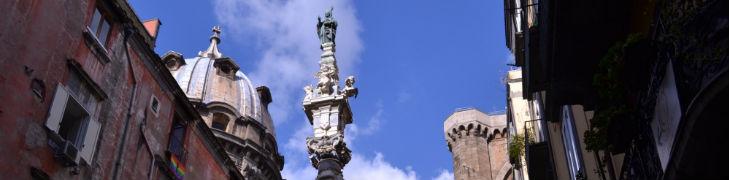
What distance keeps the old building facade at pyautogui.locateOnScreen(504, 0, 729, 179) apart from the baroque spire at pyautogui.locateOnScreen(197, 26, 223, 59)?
3979 centimetres

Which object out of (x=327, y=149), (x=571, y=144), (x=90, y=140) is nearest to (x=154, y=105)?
(x=90, y=140)

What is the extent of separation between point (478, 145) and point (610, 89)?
154 ft

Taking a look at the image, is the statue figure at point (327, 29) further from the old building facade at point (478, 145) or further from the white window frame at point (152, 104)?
the old building facade at point (478, 145)

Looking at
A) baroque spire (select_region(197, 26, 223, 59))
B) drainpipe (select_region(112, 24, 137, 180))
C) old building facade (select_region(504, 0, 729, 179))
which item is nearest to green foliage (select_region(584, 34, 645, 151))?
old building facade (select_region(504, 0, 729, 179))

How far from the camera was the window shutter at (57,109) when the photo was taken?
1320 centimetres

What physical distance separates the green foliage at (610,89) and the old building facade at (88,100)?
9.01m

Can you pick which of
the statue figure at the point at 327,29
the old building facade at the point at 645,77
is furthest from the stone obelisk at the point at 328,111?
the old building facade at the point at 645,77

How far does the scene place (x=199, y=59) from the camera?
157 feet

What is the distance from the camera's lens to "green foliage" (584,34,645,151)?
6.93 metres

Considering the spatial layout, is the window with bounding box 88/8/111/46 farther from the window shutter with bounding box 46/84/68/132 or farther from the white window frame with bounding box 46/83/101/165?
the window shutter with bounding box 46/84/68/132

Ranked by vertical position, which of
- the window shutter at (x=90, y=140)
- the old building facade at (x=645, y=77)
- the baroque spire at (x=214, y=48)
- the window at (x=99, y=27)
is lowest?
the old building facade at (x=645, y=77)

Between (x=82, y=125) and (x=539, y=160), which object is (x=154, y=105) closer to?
(x=82, y=125)

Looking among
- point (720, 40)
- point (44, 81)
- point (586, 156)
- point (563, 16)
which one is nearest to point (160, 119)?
point (44, 81)

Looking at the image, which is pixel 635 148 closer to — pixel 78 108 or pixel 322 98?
pixel 322 98
